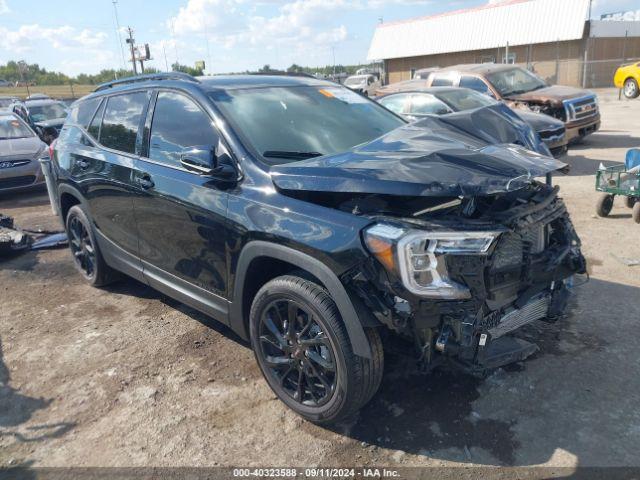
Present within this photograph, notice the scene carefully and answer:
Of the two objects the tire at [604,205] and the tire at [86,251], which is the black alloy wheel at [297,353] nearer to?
the tire at [86,251]

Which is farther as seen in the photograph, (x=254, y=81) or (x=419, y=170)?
(x=254, y=81)

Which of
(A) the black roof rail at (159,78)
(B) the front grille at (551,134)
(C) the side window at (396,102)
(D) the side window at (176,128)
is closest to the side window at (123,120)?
(A) the black roof rail at (159,78)

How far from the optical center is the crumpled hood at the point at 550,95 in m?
10.7

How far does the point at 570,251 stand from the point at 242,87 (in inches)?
97.4

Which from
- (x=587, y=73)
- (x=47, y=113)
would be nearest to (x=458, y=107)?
(x=47, y=113)

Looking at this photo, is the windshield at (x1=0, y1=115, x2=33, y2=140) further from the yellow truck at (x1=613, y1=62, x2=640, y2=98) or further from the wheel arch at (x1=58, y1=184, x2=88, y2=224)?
the yellow truck at (x1=613, y1=62, x2=640, y2=98)

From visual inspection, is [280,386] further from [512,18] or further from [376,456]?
[512,18]

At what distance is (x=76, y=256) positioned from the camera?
5.54 m

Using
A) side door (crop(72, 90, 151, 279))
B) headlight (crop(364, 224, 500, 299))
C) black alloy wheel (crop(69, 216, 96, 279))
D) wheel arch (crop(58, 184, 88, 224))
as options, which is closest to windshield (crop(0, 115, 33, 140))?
wheel arch (crop(58, 184, 88, 224))

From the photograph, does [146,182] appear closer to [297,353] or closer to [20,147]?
[297,353]

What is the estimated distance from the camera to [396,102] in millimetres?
9875

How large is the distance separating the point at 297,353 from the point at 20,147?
927cm

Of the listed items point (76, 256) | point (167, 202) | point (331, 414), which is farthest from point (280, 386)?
point (76, 256)

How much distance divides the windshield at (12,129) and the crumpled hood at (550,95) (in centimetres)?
1002
